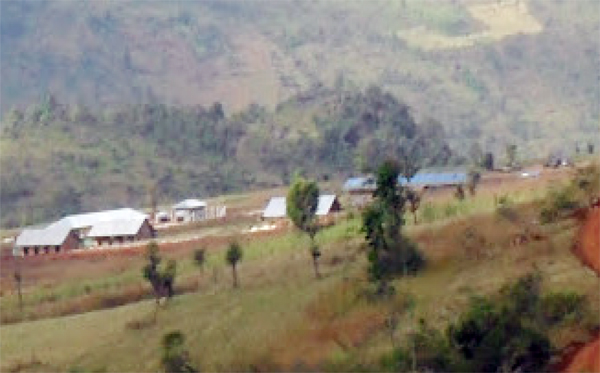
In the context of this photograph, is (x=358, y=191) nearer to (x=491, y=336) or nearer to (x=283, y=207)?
(x=283, y=207)

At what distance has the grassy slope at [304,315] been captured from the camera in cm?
4203

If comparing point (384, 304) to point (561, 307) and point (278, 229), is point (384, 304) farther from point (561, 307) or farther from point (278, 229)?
point (278, 229)

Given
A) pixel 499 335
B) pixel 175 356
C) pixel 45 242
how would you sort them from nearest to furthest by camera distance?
pixel 499 335 < pixel 175 356 < pixel 45 242

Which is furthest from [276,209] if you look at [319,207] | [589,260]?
[589,260]

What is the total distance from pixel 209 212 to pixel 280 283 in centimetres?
5443

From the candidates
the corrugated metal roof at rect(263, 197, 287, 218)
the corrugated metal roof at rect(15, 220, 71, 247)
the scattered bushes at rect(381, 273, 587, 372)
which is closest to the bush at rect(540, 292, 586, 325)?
the scattered bushes at rect(381, 273, 587, 372)

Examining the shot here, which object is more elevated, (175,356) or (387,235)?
(387,235)

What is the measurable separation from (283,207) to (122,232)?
1299 cm

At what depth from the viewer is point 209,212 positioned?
4289 inches

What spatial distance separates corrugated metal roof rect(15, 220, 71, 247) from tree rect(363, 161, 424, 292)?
167 ft

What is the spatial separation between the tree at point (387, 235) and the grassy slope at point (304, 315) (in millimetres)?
818

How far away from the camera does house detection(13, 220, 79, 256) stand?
94.8m

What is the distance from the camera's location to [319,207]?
87.9 metres

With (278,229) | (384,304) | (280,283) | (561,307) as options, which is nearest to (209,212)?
(278,229)
